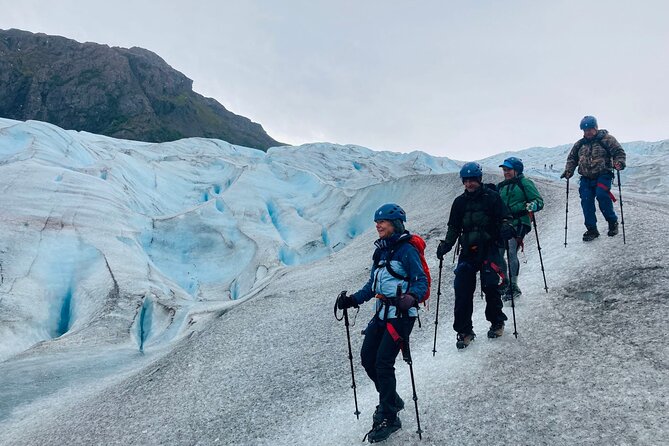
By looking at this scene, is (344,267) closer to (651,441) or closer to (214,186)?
(651,441)

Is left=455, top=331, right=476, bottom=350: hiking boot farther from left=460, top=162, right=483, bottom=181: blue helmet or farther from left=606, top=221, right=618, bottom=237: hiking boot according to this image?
left=606, top=221, right=618, bottom=237: hiking boot

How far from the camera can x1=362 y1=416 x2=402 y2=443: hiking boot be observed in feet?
17.9

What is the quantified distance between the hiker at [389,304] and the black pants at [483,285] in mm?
1753

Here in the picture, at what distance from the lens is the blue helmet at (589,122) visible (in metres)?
9.85

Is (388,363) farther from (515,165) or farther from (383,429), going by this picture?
(515,165)

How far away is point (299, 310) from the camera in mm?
13344

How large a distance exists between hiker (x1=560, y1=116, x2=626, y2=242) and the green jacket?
2250 millimetres

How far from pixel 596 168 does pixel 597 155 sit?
30 centimetres

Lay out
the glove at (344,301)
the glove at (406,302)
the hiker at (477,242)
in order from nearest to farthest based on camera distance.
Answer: the glove at (406,302) < the glove at (344,301) < the hiker at (477,242)

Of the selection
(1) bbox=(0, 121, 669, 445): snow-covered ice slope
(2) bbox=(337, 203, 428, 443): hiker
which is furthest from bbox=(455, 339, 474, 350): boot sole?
(2) bbox=(337, 203, 428, 443): hiker

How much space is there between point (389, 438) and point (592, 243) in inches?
288

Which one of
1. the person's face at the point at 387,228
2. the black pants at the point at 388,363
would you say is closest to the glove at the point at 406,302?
the black pants at the point at 388,363

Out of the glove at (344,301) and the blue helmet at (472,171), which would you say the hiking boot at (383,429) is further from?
the blue helmet at (472,171)

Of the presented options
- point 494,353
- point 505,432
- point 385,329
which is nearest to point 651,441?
point 505,432
